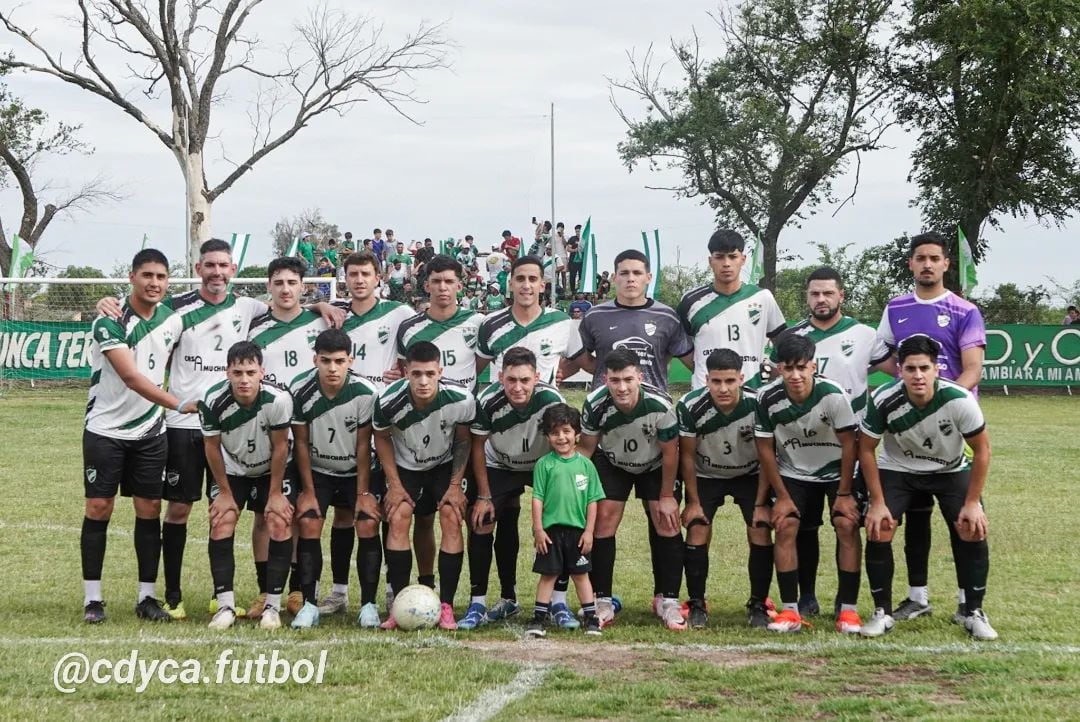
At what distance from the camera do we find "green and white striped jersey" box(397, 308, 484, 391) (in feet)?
23.1

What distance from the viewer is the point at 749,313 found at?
6984 millimetres

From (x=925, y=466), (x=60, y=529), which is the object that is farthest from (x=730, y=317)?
(x=60, y=529)

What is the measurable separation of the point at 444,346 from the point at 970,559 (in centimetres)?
314

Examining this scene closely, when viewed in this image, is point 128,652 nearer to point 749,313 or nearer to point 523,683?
point 523,683

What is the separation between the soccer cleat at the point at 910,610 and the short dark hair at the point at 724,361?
1614 mm

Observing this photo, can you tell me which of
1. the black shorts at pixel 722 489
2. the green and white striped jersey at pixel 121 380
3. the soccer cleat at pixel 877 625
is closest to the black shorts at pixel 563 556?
the black shorts at pixel 722 489

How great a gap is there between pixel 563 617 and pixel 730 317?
2.01 metres

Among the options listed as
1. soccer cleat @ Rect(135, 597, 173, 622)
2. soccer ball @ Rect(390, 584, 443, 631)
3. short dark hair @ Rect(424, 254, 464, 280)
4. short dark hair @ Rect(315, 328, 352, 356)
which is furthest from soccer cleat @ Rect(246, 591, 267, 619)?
short dark hair @ Rect(424, 254, 464, 280)

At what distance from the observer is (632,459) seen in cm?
663

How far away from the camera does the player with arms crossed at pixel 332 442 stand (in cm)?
651

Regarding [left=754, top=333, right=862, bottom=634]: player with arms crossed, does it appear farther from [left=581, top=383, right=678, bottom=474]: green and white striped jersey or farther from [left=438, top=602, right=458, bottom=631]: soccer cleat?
[left=438, top=602, right=458, bottom=631]: soccer cleat

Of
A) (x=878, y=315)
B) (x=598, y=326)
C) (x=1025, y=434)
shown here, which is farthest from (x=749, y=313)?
(x=878, y=315)

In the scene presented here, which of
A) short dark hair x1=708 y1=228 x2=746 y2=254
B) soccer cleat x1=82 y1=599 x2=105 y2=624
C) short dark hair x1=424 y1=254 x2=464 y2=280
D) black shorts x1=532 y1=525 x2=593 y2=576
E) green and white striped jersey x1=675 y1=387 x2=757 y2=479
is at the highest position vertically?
short dark hair x1=708 y1=228 x2=746 y2=254

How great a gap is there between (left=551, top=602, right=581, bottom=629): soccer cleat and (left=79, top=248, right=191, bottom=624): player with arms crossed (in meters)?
2.12
